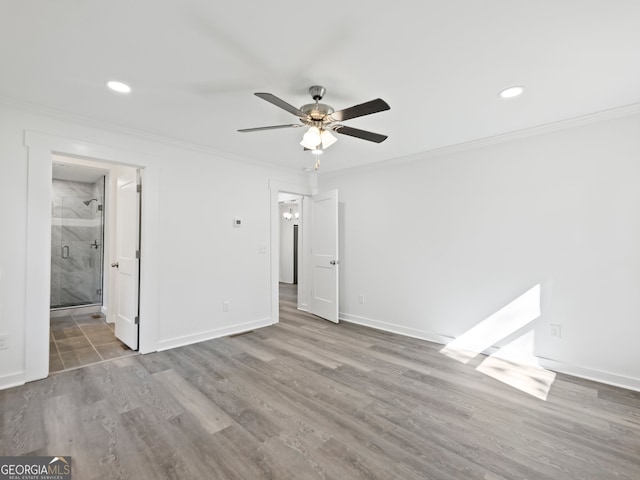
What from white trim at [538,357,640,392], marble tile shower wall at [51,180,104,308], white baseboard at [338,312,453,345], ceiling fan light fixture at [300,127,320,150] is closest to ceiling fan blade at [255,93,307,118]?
ceiling fan light fixture at [300,127,320,150]

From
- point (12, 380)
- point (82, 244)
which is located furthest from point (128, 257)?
point (82, 244)

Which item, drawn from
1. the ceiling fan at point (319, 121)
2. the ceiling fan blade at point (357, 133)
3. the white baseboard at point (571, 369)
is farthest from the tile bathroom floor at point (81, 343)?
the white baseboard at point (571, 369)

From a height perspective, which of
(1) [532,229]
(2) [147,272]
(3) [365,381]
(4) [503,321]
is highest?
(1) [532,229]

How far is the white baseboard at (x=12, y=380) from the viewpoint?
8.50 ft

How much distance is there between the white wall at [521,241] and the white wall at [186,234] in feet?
5.46

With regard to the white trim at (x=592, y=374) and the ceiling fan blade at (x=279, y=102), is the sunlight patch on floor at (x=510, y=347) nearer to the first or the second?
the white trim at (x=592, y=374)

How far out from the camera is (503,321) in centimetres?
337

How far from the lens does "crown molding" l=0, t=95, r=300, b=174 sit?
8.76 ft

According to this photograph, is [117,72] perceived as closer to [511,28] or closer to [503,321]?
[511,28]

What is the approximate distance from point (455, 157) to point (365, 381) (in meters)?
2.83

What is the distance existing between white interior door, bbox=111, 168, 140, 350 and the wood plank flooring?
50 centimetres

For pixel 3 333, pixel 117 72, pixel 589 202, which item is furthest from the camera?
pixel 589 202

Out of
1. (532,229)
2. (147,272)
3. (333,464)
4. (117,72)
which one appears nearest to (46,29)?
(117,72)

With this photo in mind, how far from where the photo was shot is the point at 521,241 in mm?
3270
